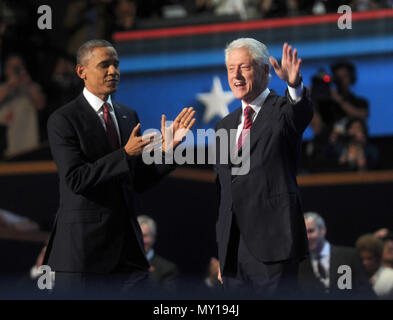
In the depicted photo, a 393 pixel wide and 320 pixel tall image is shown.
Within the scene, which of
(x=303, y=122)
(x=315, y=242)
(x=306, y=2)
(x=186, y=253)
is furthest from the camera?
(x=306, y=2)

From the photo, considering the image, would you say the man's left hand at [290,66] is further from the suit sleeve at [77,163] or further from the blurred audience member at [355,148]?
the blurred audience member at [355,148]

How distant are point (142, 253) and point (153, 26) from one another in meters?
4.84

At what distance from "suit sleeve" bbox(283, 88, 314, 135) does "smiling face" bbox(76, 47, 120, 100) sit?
0.84m

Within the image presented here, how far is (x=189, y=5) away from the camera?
9070 millimetres

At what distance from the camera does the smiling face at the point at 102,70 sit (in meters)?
3.74

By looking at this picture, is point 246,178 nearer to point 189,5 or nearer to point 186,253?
point 186,253

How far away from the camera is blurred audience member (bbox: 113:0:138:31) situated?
8242mm

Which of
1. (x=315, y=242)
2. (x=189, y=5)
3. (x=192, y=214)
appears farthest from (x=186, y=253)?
(x=189, y=5)

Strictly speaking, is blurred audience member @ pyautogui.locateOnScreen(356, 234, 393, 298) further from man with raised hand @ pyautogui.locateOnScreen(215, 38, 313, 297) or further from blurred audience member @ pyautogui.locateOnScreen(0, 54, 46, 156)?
blurred audience member @ pyautogui.locateOnScreen(0, 54, 46, 156)

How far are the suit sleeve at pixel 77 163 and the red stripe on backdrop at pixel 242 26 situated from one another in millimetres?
4287

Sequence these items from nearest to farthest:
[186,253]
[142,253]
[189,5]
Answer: [142,253]
[186,253]
[189,5]

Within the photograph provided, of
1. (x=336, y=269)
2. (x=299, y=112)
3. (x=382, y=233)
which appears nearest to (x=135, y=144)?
(x=299, y=112)

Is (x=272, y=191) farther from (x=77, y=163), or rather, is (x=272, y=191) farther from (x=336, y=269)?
(x=336, y=269)

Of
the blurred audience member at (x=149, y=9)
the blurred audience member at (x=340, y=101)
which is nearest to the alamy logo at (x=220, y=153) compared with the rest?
the blurred audience member at (x=340, y=101)
